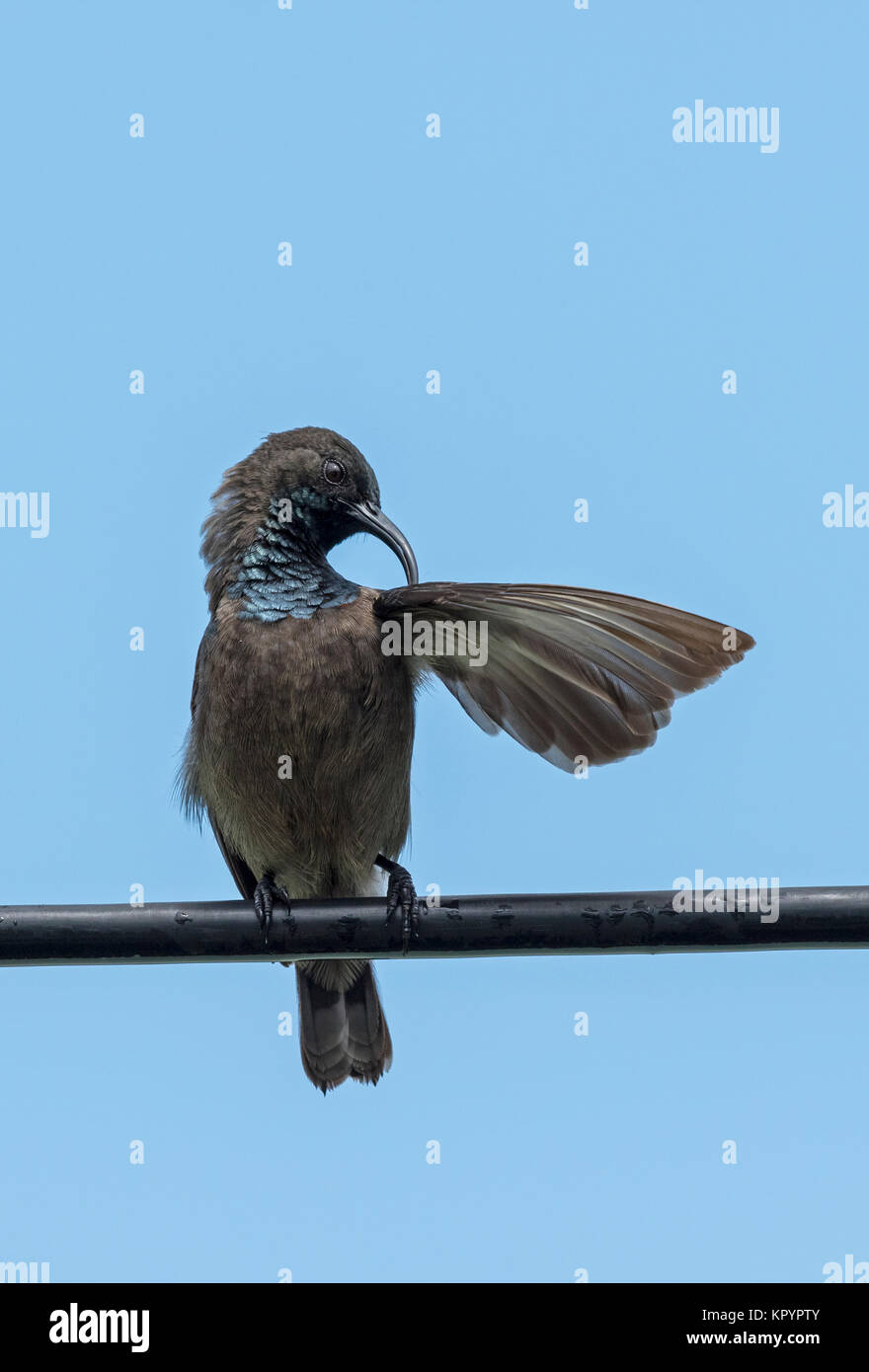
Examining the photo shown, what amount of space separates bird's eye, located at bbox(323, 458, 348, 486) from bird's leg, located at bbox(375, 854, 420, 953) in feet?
4.73

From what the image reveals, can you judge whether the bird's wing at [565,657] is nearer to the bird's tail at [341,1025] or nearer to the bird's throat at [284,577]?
the bird's throat at [284,577]

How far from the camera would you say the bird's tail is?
232 inches

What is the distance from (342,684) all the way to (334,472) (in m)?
1.05

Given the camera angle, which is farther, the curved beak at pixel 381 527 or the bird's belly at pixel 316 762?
the curved beak at pixel 381 527

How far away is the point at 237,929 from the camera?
403 centimetres

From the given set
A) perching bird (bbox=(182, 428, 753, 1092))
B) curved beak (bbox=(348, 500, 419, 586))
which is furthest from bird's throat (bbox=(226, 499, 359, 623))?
curved beak (bbox=(348, 500, 419, 586))

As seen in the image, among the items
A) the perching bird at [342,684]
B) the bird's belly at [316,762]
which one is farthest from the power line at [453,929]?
the bird's belly at [316,762]

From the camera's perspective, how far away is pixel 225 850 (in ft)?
19.6

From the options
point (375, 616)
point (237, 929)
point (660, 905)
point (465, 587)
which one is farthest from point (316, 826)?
point (660, 905)

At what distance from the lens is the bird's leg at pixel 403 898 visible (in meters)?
3.90

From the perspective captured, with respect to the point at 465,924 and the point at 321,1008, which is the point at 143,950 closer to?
the point at 465,924

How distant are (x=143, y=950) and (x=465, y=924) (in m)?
A: 0.80

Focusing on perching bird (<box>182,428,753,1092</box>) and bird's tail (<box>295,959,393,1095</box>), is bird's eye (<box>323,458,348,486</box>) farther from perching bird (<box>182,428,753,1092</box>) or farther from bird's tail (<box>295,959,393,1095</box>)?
bird's tail (<box>295,959,393,1095</box>)

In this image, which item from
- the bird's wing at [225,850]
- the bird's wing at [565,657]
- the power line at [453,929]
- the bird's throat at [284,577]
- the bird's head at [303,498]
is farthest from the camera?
the bird's head at [303,498]
